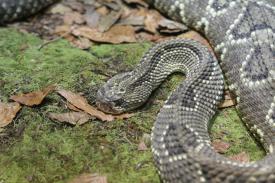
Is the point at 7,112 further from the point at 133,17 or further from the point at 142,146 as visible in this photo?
the point at 133,17

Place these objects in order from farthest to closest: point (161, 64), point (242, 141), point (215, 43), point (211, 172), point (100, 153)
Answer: point (215, 43)
point (161, 64)
point (242, 141)
point (100, 153)
point (211, 172)

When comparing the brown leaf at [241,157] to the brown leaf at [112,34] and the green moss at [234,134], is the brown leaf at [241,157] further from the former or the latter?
the brown leaf at [112,34]

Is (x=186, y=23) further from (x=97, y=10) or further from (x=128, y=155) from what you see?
(x=128, y=155)

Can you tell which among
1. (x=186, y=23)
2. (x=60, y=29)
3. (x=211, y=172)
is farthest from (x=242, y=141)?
(x=60, y=29)

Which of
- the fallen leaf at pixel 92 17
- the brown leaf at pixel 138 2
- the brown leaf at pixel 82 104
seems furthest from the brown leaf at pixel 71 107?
the brown leaf at pixel 138 2

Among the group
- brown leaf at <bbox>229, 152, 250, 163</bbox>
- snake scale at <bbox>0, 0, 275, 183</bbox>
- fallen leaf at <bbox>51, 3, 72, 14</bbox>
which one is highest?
Answer: snake scale at <bbox>0, 0, 275, 183</bbox>

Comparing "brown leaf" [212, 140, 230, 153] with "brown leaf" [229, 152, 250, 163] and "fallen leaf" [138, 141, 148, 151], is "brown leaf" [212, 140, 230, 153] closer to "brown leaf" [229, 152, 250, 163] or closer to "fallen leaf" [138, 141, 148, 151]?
"brown leaf" [229, 152, 250, 163]

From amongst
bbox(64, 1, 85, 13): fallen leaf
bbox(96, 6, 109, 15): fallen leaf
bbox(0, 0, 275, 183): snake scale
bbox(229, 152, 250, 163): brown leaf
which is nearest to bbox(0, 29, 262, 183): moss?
Result: bbox(229, 152, 250, 163): brown leaf
